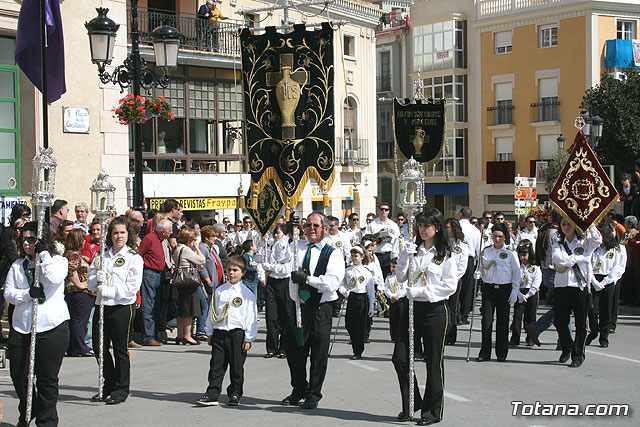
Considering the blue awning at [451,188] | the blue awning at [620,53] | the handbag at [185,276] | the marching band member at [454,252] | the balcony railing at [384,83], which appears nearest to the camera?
the marching band member at [454,252]

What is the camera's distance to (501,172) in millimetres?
47062

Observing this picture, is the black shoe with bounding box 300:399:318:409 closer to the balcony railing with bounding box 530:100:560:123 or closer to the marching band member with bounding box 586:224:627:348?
the marching band member with bounding box 586:224:627:348

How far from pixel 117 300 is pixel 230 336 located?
1.19m

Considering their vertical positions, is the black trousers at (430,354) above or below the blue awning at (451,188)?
below

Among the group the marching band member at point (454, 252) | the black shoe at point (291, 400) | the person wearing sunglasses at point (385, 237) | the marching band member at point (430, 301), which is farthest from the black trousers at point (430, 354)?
the person wearing sunglasses at point (385, 237)

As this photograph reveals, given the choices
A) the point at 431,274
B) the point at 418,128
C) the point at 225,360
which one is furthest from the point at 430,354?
the point at 418,128

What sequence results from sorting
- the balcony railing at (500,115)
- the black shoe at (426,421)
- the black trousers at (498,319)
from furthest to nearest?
the balcony railing at (500,115), the black trousers at (498,319), the black shoe at (426,421)

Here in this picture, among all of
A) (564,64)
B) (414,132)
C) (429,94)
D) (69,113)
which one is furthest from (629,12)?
(69,113)

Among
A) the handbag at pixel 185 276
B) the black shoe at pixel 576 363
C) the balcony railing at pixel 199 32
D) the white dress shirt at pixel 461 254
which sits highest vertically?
the balcony railing at pixel 199 32

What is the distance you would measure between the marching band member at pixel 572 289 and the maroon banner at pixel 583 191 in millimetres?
260

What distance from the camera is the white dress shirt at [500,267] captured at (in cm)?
1161

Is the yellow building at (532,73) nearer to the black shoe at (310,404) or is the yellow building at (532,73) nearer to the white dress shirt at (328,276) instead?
the white dress shirt at (328,276)

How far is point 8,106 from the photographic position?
18.2 meters

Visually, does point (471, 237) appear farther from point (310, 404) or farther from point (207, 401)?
point (207, 401)
